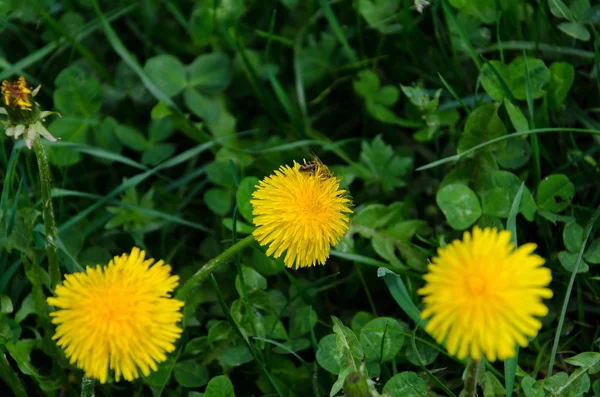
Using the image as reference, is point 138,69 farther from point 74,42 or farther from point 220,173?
point 220,173

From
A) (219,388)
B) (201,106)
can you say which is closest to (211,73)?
(201,106)

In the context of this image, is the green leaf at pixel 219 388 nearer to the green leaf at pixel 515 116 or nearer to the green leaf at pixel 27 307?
the green leaf at pixel 27 307

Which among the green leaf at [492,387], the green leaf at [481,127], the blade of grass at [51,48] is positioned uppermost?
the blade of grass at [51,48]

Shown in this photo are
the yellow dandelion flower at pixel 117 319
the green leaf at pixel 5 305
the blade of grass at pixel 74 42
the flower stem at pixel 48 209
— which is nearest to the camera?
the yellow dandelion flower at pixel 117 319

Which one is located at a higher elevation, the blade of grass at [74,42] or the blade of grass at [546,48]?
the blade of grass at [74,42]

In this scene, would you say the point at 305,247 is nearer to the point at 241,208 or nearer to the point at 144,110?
the point at 241,208

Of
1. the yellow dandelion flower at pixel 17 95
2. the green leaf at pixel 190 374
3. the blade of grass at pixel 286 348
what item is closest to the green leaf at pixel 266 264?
the blade of grass at pixel 286 348

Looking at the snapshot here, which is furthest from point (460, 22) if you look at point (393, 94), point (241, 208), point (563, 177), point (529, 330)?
point (529, 330)

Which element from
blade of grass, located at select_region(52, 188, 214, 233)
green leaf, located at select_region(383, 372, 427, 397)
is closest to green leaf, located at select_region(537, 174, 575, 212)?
green leaf, located at select_region(383, 372, 427, 397)
